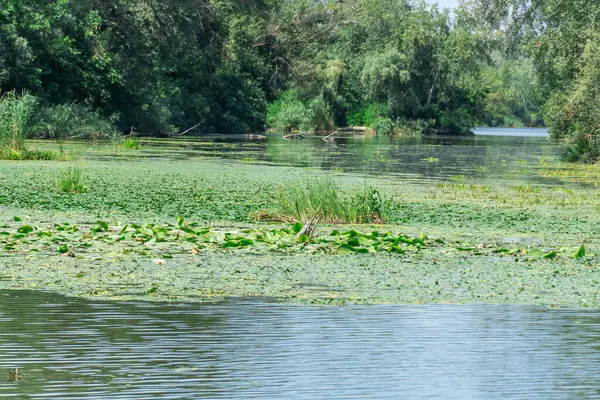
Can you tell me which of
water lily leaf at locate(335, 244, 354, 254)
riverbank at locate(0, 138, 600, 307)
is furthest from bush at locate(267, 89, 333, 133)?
water lily leaf at locate(335, 244, 354, 254)

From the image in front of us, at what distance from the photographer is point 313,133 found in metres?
63.7

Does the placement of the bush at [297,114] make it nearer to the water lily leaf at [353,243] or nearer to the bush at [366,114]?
the bush at [366,114]

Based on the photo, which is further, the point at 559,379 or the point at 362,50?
the point at 362,50

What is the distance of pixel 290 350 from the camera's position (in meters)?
6.25

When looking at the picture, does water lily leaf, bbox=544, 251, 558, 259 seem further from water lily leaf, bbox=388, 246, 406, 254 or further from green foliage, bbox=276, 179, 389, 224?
green foliage, bbox=276, 179, 389, 224

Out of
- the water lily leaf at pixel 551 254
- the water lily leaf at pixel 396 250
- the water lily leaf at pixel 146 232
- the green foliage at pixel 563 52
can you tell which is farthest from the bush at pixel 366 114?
the water lily leaf at pixel 551 254

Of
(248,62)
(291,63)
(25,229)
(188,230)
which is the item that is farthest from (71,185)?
(291,63)

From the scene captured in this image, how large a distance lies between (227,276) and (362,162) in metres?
22.0

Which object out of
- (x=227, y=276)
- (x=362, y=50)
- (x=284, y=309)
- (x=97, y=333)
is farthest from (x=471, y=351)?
(x=362, y=50)

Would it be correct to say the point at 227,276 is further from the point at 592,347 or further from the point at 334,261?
the point at 592,347

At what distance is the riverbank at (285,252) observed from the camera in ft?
27.5

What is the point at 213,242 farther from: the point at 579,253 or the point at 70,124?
the point at 70,124

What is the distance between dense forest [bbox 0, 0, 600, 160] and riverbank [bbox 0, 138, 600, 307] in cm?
1413

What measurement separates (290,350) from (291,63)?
6094 cm
